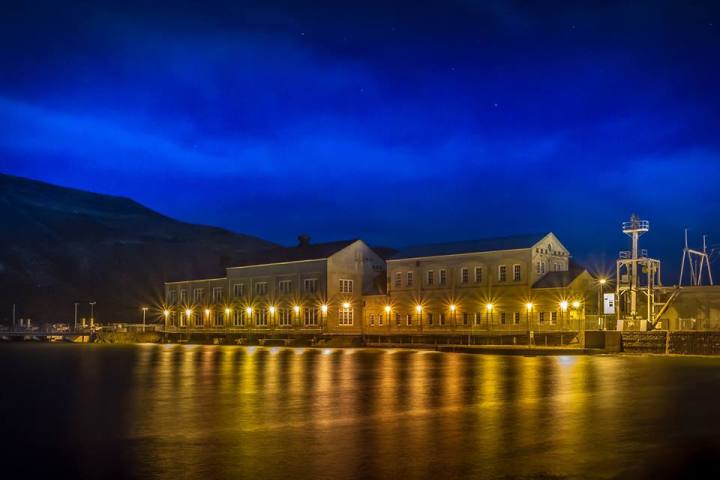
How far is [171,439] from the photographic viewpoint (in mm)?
13445

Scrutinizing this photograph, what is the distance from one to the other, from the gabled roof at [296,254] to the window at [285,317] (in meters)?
5.21

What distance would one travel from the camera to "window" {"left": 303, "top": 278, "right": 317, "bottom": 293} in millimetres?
75000

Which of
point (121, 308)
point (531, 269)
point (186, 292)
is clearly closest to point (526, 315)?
point (531, 269)

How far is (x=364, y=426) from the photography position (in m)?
14.9

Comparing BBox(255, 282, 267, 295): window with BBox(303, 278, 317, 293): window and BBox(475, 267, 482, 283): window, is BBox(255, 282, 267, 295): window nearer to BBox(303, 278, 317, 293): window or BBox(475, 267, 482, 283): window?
BBox(303, 278, 317, 293): window

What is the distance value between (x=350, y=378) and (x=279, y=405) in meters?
9.33

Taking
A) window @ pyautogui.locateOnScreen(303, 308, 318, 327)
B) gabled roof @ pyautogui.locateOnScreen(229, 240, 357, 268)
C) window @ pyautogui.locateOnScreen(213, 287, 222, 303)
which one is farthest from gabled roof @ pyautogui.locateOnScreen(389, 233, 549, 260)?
window @ pyautogui.locateOnScreen(213, 287, 222, 303)

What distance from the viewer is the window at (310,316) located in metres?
74.8

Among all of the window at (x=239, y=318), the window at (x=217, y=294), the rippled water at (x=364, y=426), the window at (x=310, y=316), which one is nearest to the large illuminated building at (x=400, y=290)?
the window at (x=239, y=318)

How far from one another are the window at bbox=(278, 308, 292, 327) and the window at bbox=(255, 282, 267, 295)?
3.53 meters

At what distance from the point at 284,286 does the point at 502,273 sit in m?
23.9

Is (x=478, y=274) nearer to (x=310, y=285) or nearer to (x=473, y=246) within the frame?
(x=473, y=246)

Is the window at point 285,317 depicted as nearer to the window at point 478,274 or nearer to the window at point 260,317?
the window at point 260,317

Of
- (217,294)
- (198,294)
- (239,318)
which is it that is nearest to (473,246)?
(239,318)
